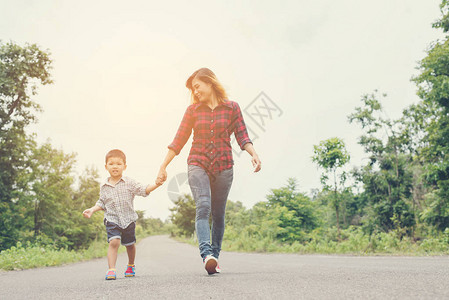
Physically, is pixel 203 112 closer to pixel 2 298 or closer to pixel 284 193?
pixel 2 298

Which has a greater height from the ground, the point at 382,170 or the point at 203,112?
the point at 382,170

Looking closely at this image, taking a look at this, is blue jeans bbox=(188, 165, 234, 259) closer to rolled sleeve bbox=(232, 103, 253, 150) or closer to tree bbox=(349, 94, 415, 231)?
rolled sleeve bbox=(232, 103, 253, 150)

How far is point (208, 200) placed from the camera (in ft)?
12.5

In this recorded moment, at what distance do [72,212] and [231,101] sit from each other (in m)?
22.8

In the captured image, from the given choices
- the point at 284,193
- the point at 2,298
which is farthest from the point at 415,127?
the point at 2,298

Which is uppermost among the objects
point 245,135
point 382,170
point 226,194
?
point 382,170

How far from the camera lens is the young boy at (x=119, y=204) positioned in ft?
13.6

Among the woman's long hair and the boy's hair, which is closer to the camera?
the woman's long hair

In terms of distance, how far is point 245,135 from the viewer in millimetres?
4184

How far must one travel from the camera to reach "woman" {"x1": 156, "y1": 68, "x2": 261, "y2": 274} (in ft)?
12.5

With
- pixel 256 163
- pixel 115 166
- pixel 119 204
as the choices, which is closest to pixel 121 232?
pixel 119 204

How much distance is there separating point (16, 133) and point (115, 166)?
65.6 feet

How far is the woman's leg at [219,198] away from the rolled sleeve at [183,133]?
1.88 feet

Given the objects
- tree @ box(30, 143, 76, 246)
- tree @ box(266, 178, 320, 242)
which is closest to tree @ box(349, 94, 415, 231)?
tree @ box(266, 178, 320, 242)
